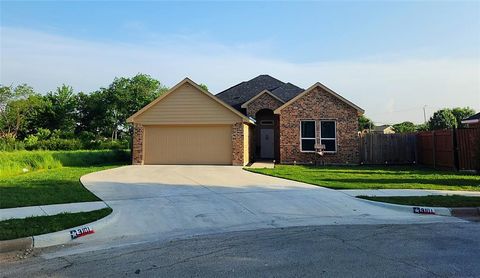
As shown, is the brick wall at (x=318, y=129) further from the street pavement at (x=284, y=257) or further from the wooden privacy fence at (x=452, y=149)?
the street pavement at (x=284, y=257)

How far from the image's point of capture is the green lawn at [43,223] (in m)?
6.54

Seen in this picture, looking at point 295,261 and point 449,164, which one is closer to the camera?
point 295,261

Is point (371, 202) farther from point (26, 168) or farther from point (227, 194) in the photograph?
point (26, 168)

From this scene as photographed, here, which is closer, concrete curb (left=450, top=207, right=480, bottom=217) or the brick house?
concrete curb (left=450, top=207, right=480, bottom=217)

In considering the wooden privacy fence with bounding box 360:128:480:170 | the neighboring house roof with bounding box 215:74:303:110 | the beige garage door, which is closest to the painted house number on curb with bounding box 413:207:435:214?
the wooden privacy fence with bounding box 360:128:480:170

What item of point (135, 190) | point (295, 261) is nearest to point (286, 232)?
point (295, 261)

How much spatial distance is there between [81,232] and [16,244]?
42.4 inches

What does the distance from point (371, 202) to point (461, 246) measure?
3.88 meters

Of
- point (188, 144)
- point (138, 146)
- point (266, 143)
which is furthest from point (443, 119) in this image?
point (138, 146)

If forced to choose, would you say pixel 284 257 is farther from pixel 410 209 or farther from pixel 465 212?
pixel 465 212

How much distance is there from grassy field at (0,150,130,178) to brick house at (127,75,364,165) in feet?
12.5

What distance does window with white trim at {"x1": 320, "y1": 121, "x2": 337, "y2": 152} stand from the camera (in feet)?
72.7

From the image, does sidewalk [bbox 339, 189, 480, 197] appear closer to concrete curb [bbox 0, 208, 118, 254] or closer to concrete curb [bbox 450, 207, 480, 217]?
concrete curb [bbox 450, 207, 480, 217]

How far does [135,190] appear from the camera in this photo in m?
11.8
